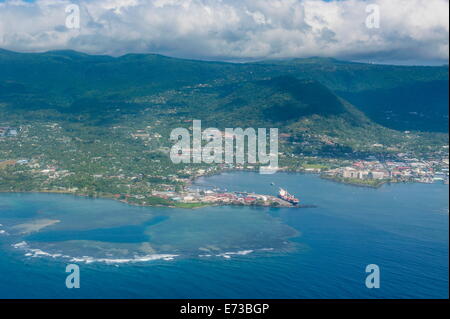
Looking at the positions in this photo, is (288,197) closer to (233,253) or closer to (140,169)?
(233,253)

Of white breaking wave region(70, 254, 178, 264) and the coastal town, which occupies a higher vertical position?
the coastal town

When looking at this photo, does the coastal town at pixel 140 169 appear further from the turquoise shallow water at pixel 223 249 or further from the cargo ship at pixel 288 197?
the turquoise shallow water at pixel 223 249

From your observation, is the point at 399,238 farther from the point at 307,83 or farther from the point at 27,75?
the point at 27,75

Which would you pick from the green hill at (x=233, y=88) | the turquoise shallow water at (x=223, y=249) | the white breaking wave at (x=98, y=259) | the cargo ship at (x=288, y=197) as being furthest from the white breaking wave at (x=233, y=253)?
the green hill at (x=233, y=88)

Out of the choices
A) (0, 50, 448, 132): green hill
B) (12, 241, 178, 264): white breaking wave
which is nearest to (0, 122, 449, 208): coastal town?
(12, 241, 178, 264): white breaking wave

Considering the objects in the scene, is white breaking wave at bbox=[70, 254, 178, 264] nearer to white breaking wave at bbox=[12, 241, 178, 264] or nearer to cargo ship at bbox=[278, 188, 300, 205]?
white breaking wave at bbox=[12, 241, 178, 264]

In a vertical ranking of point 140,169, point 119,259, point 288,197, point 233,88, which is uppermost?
point 233,88

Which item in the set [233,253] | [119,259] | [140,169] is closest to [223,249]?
[233,253]
